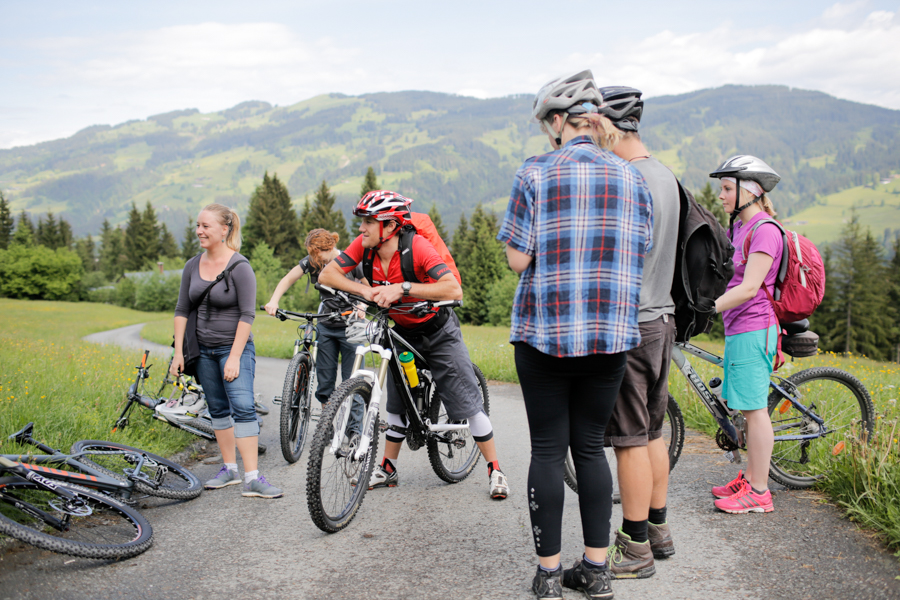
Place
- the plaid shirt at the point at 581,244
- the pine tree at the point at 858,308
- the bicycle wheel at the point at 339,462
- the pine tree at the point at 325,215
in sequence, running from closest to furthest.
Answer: the plaid shirt at the point at 581,244 → the bicycle wheel at the point at 339,462 → the pine tree at the point at 858,308 → the pine tree at the point at 325,215

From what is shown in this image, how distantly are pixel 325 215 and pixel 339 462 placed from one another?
7927 cm

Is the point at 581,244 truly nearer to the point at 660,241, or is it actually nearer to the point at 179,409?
the point at 660,241

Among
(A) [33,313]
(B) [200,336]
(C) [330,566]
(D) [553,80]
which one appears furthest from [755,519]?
(A) [33,313]

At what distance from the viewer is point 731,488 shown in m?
4.27

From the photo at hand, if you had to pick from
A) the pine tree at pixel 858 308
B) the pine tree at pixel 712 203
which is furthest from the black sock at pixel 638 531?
the pine tree at pixel 712 203

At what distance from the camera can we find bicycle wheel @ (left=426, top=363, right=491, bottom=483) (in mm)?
4703

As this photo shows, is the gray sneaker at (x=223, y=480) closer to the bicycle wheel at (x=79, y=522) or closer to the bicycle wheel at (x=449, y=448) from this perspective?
the bicycle wheel at (x=79, y=522)

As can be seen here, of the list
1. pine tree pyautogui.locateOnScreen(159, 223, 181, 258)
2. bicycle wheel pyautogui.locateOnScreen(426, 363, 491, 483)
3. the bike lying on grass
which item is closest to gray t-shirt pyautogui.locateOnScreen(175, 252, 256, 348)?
the bike lying on grass

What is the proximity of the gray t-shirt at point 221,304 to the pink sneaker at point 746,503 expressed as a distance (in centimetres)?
370

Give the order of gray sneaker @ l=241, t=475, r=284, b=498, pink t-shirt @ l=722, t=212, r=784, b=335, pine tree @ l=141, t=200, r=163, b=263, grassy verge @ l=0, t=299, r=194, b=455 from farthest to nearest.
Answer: pine tree @ l=141, t=200, r=163, b=263 → grassy verge @ l=0, t=299, r=194, b=455 → gray sneaker @ l=241, t=475, r=284, b=498 → pink t-shirt @ l=722, t=212, r=784, b=335

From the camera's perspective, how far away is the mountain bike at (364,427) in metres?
3.63

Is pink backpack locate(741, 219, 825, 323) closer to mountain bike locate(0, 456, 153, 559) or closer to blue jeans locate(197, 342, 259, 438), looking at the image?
blue jeans locate(197, 342, 259, 438)

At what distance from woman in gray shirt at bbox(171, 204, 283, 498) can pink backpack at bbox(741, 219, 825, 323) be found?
3.79 m

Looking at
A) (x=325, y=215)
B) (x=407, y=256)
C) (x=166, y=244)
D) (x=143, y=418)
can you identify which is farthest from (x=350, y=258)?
(x=166, y=244)
